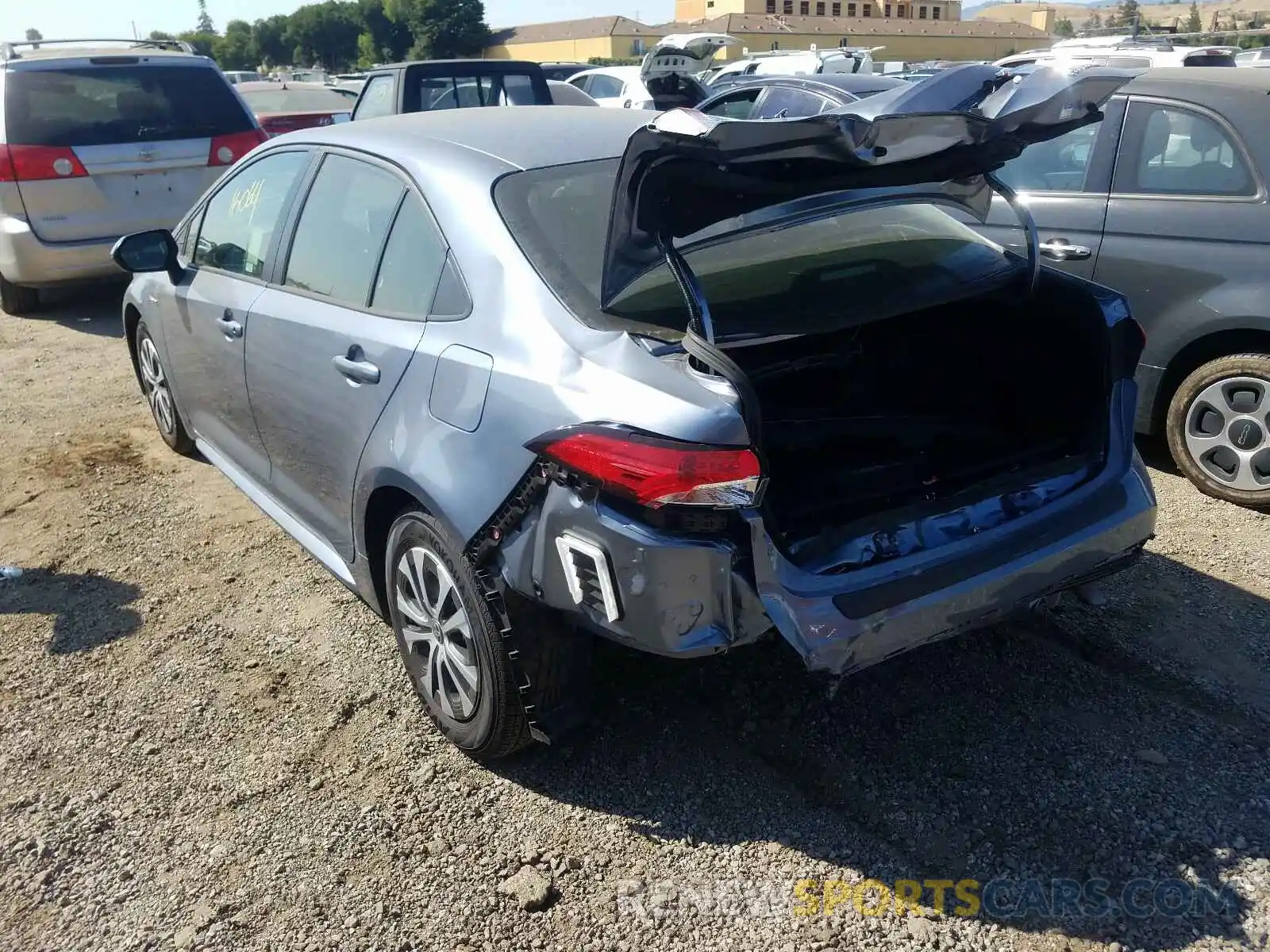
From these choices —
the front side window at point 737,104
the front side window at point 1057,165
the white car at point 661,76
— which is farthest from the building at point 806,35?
the front side window at point 1057,165

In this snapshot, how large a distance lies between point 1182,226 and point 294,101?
13216mm

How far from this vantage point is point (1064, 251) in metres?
4.68

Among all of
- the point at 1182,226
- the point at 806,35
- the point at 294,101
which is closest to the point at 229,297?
the point at 1182,226

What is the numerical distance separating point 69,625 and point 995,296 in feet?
11.1

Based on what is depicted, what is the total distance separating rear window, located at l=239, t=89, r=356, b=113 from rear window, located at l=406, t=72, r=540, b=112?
3032 mm

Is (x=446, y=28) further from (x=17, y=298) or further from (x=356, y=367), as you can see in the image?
(x=356, y=367)

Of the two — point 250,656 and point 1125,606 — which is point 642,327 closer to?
point 250,656

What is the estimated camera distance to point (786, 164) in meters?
2.37

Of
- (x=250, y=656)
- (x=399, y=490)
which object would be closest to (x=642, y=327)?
(x=399, y=490)

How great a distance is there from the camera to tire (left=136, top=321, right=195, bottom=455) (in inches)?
197

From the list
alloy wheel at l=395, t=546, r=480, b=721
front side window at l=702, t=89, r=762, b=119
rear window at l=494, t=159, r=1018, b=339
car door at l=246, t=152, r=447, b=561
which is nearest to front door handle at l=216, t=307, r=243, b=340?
car door at l=246, t=152, r=447, b=561

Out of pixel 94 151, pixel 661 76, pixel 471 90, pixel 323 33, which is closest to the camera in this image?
pixel 661 76

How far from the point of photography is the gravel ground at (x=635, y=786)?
2424 mm

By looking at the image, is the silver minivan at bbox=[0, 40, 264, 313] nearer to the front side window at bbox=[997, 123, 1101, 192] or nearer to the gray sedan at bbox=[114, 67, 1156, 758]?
the gray sedan at bbox=[114, 67, 1156, 758]
